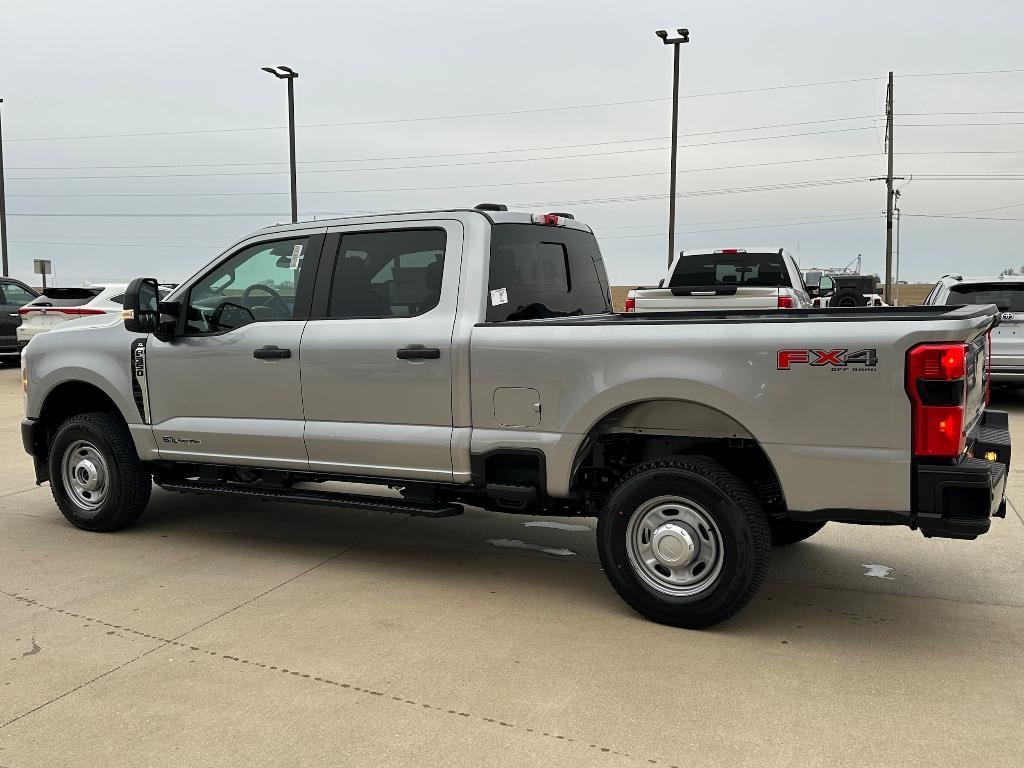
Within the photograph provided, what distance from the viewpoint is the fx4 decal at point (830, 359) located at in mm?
4023

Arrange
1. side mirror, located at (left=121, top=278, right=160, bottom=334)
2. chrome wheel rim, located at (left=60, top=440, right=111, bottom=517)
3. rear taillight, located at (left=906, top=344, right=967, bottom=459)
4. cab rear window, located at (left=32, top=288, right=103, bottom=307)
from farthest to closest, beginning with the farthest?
cab rear window, located at (left=32, top=288, right=103, bottom=307) < chrome wheel rim, located at (left=60, top=440, right=111, bottom=517) < side mirror, located at (left=121, top=278, right=160, bottom=334) < rear taillight, located at (left=906, top=344, right=967, bottom=459)

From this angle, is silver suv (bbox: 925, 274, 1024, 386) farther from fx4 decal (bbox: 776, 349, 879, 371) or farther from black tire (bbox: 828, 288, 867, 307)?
black tire (bbox: 828, 288, 867, 307)

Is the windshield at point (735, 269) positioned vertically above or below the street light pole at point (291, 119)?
below

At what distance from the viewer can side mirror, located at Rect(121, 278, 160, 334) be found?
5859 mm

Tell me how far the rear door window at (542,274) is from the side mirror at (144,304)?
7.29 ft

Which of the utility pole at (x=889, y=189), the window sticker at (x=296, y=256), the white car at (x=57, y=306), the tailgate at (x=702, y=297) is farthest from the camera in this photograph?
the utility pole at (x=889, y=189)

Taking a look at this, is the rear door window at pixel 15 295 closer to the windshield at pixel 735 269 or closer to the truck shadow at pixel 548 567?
the windshield at pixel 735 269

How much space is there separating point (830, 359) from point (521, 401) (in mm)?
1535

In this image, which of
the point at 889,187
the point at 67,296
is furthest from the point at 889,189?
the point at 67,296

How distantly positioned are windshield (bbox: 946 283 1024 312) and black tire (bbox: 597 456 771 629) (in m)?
8.75

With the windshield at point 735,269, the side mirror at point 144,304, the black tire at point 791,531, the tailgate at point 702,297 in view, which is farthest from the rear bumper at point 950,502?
the windshield at point 735,269

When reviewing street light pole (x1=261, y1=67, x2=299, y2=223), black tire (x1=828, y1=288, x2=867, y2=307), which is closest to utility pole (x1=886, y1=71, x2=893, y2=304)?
black tire (x1=828, y1=288, x2=867, y2=307)

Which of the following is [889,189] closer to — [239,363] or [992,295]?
[992,295]

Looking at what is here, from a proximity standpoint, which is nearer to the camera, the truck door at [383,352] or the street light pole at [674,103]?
the truck door at [383,352]
